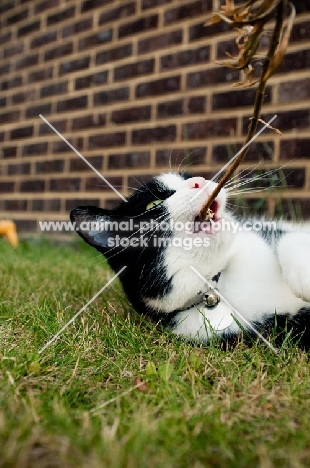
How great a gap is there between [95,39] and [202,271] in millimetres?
2457

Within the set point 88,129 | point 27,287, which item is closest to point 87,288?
point 27,287

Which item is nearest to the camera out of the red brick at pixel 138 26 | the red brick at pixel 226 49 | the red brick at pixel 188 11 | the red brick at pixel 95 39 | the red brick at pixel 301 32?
the red brick at pixel 301 32

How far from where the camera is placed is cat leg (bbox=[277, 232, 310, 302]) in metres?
1.21

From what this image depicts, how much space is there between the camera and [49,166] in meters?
3.58

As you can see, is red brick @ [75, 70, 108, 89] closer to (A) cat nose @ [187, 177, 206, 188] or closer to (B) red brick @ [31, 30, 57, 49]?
(B) red brick @ [31, 30, 57, 49]

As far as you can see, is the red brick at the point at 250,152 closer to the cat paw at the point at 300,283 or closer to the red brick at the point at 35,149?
the cat paw at the point at 300,283

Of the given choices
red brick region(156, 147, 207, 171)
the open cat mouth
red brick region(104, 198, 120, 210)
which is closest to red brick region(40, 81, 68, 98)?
red brick region(104, 198, 120, 210)

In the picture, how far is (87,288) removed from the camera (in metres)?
1.90

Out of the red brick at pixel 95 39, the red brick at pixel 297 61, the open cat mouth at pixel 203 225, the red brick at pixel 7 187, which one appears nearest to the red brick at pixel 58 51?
the red brick at pixel 95 39

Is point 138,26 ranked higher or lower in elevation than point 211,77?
higher

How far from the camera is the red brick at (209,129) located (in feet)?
8.43

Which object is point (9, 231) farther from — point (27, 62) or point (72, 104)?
point (27, 62)

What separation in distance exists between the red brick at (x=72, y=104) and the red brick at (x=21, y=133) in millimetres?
371

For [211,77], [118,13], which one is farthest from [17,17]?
[211,77]
